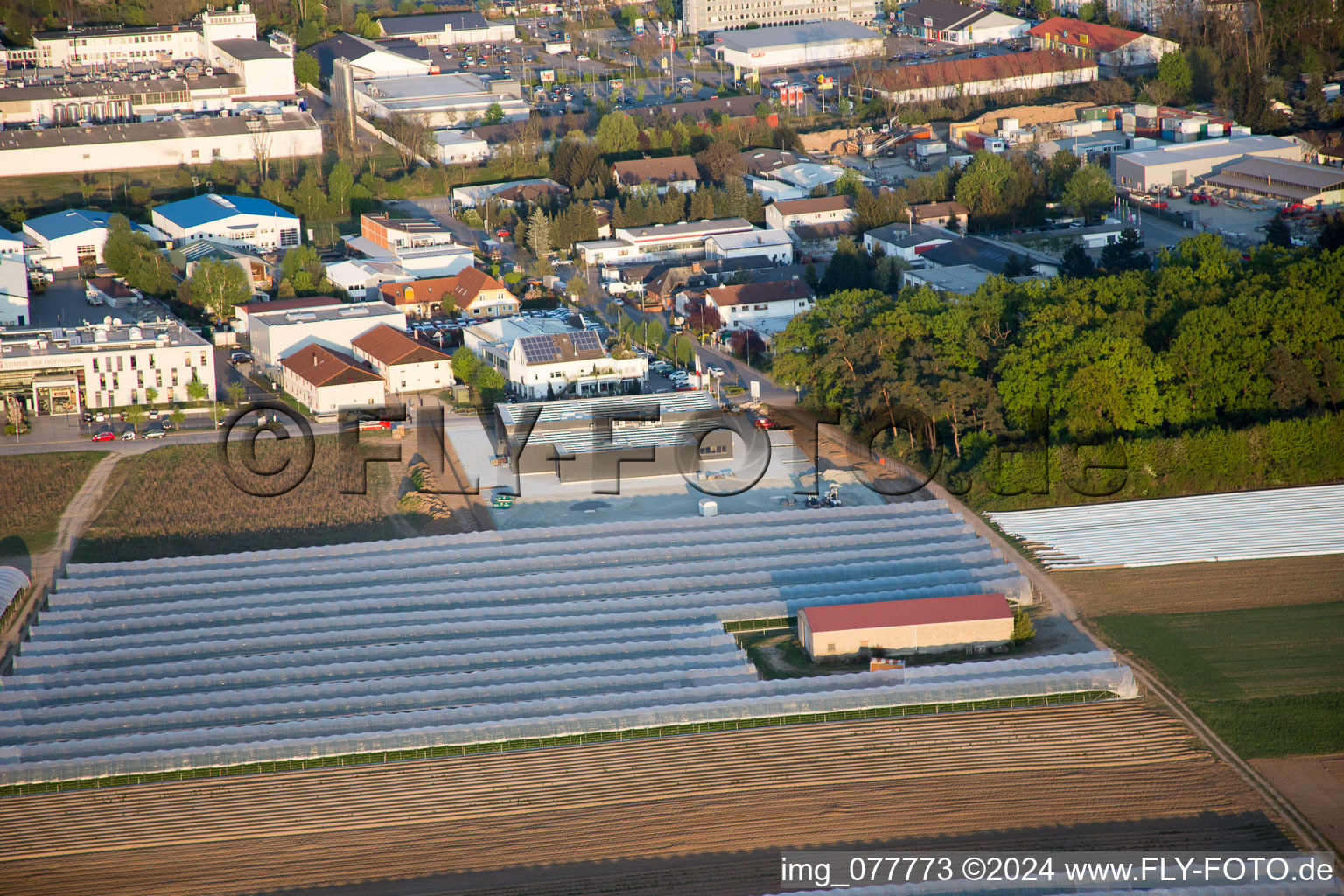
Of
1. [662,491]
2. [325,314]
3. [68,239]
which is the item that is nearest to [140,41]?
[68,239]

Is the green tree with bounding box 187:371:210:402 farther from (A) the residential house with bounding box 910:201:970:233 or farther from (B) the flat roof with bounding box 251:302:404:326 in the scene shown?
(A) the residential house with bounding box 910:201:970:233

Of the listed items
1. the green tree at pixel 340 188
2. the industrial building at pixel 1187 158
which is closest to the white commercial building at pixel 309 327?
the green tree at pixel 340 188

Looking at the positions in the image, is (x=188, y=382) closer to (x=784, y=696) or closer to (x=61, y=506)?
(x=61, y=506)

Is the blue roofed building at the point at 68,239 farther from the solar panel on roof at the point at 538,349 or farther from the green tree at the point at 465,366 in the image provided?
the solar panel on roof at the point at 538,349

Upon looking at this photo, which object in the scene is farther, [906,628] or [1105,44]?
[1105,44]

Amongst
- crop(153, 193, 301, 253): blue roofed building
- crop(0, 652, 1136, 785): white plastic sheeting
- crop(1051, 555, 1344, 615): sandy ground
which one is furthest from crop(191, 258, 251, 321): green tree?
crop(1051, 555, 1344, 615): sandy ground

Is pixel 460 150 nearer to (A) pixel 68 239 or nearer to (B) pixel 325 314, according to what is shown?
(A) pixel 68 239
